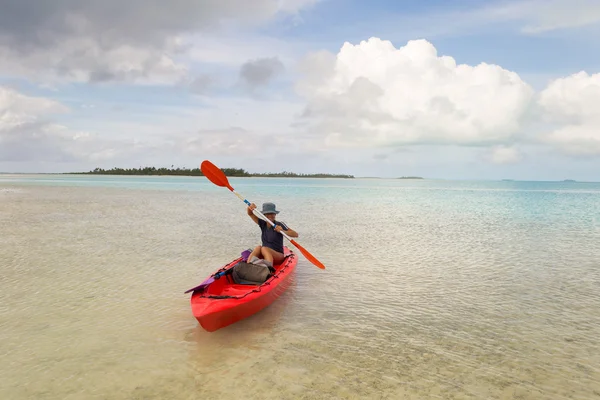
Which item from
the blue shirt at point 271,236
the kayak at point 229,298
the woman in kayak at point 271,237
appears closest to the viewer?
the kayak at point 229,298

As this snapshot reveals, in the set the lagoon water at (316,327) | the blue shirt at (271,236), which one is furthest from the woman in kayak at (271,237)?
the lagoon water at (316,327)

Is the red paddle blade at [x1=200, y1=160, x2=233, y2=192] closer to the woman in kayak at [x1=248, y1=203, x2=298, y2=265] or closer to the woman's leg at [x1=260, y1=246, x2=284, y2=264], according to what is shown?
the woman in kayak at [x1=248, y1=203, x2=298, y2=265]

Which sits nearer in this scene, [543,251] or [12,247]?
[12,247]

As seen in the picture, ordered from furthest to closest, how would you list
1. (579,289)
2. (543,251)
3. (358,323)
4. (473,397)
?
(543,251), (579,289), (358,323), (473,397)

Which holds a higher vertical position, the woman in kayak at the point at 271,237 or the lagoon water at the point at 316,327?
the woman in kayak at the point at 271,237

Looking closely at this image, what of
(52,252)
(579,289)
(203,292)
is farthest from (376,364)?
(52,252)

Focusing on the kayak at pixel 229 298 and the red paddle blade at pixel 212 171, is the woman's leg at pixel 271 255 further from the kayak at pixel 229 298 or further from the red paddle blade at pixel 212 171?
the red paddle blade at pixel 212 171

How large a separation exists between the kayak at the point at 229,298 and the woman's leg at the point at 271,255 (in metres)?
0.56

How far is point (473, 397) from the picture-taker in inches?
180

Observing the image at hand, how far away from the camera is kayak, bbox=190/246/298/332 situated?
5988 millimetres

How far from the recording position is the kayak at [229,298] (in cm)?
599

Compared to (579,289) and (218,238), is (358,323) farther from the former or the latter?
(218,238)

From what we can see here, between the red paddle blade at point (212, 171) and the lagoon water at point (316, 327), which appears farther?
the red paddle blade at point (212, 171)

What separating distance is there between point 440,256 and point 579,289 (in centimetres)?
396
